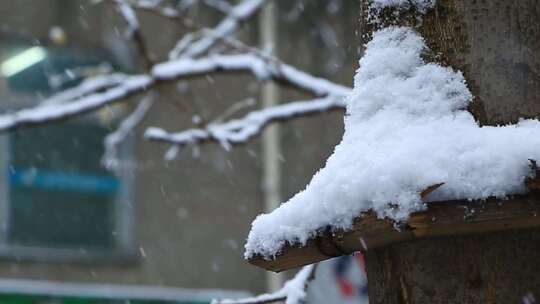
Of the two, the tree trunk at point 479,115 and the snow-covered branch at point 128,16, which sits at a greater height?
the snow-covered branch at point 128,16

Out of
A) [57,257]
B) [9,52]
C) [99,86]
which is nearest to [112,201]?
[57,257]

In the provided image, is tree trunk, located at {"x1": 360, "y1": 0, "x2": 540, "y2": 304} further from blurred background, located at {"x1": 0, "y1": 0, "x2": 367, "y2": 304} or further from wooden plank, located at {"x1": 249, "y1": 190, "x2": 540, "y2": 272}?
blurred background, located at {"x1": 0, "y1": 0, "x2": 367, "y2": 304}

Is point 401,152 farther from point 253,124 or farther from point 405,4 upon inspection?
point 253,124

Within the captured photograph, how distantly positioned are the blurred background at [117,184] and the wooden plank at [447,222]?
869cm

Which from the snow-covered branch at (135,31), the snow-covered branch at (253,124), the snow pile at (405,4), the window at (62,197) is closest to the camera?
the snow pile at (405,4)

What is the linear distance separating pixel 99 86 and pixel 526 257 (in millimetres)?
4457

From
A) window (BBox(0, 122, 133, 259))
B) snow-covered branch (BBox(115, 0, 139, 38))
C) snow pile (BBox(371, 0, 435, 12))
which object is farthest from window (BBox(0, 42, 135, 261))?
snow pile (BBox(371, 0, 435, 12))

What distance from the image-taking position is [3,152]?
1188 cm

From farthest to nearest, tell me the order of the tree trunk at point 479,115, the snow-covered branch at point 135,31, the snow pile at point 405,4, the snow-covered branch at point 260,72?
the snow-covered branch at point 260,72
the snow-covered branch at point 135,31
the snow pile at point 405,4
the tree trunk at point 479,115

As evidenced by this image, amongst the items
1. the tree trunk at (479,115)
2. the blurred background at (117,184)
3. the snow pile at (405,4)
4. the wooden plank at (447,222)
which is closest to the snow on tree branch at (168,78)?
the snow pile at (405,4)

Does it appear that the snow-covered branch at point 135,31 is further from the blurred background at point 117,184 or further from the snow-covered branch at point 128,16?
the blurred background at point 117,184

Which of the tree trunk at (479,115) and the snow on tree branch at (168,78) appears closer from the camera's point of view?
the tree trunk at (479,115)

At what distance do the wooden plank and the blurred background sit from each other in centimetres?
869

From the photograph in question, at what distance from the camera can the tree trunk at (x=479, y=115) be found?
205 cm
